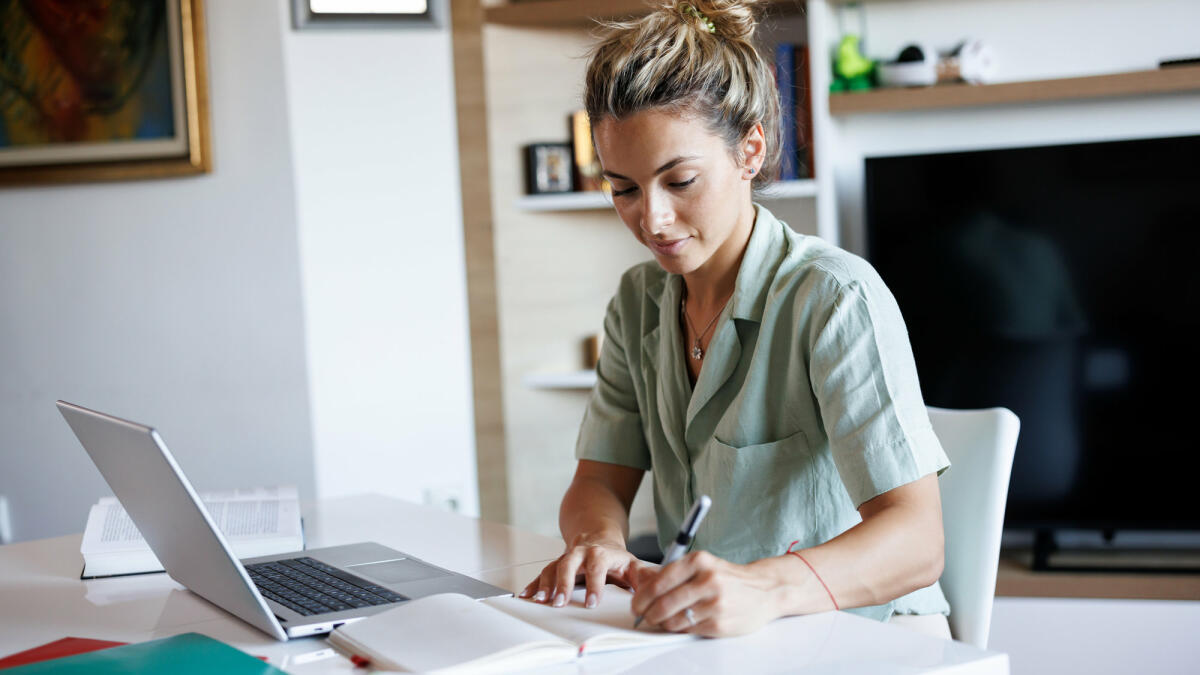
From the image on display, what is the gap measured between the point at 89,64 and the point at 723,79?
197 centimetres

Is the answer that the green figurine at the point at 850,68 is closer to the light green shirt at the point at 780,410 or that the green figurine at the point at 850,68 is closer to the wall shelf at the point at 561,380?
the wall shelf at the point at 561,380

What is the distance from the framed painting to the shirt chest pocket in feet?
6.07

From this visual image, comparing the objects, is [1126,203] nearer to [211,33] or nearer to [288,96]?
[288,96]

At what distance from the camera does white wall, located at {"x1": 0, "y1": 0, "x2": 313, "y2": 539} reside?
2.75m

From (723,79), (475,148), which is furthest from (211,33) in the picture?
(723,79)

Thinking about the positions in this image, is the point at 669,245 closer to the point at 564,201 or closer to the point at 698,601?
the point at 698,601

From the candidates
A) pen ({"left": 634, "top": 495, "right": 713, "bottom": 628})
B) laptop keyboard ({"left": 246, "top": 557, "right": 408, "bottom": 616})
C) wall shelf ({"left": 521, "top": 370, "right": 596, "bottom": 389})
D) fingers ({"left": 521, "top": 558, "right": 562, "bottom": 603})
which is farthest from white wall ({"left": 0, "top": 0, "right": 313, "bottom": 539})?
pen ({"left": 634, "top": 495, "right": 713, "bottom": 628})

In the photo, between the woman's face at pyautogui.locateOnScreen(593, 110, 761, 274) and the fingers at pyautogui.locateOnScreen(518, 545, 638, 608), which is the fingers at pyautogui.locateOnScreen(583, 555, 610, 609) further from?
the woman's face at pyautogui.locateOnScreen(593, 110, 761, 274)

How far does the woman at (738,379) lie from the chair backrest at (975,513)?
0.04 meters

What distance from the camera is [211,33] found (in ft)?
8.94

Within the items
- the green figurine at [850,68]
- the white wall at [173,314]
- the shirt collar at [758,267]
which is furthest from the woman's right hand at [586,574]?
the white wall at [173,314]

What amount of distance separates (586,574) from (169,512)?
0.39 metres

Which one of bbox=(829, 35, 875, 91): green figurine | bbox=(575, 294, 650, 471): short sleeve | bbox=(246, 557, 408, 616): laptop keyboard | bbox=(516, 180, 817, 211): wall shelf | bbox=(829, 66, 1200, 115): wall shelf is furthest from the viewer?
bbox=(516, 180, 817, 211): wall shelf

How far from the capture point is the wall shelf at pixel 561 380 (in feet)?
8.97
